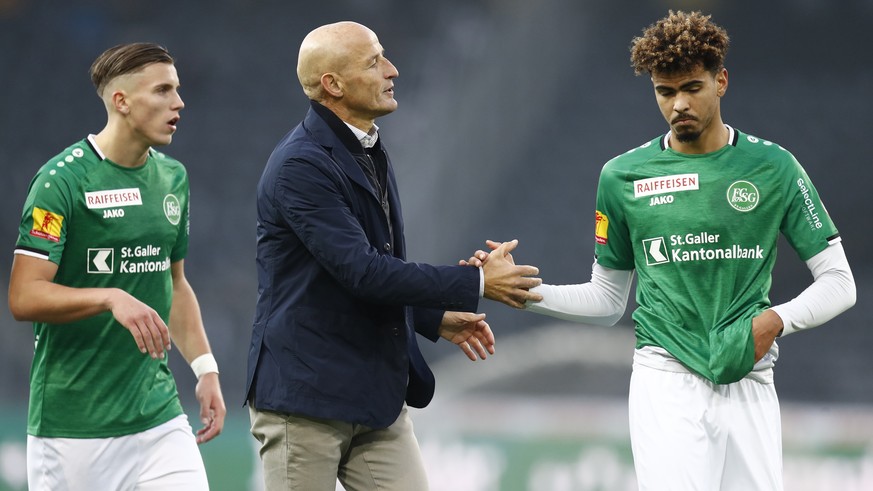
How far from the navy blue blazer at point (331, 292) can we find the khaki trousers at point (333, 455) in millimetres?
78

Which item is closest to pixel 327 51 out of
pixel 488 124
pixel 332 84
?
pixel 332 84

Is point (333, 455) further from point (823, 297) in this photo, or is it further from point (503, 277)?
point (823, 297)

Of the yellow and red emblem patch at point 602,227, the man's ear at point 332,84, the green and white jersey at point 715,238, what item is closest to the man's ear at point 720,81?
the green and white jersey at point 715,238

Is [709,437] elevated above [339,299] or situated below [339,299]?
below

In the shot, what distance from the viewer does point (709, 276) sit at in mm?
3613

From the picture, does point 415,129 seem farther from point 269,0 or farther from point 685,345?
point 685,345

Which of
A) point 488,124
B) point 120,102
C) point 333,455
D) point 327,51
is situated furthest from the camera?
point 488,124

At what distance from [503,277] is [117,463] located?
1533 millimetres

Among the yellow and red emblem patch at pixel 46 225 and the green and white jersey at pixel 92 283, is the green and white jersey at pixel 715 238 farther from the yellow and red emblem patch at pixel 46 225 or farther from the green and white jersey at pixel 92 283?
the yellow and red emblem patch at pixel 46 225

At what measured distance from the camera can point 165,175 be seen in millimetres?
4293

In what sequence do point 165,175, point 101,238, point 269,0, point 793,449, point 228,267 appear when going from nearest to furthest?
point 101,238, point 165,175, point 793,449, point 228,267, point 269,0

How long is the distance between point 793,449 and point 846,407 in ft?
3.55

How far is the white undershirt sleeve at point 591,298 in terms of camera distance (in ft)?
12.8

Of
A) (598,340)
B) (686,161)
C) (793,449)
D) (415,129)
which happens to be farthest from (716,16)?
(686,161)
